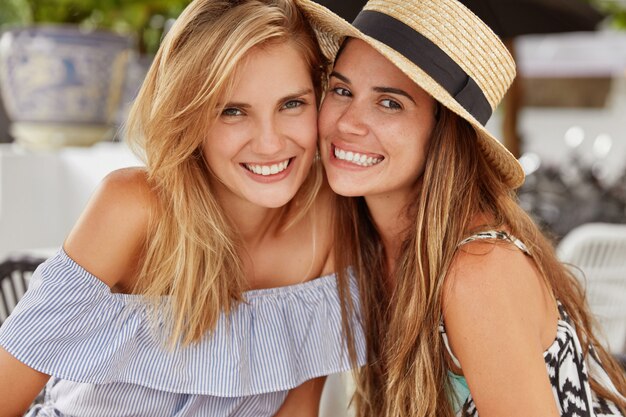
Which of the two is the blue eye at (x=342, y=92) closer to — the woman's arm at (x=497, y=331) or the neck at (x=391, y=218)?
the neck at (x=391, y=218)

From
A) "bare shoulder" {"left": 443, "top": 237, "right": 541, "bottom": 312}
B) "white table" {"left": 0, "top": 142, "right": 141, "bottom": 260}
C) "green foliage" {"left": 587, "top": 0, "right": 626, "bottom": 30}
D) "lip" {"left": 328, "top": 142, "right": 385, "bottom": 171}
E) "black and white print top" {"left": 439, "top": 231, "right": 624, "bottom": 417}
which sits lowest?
"white table" {"left": 0, "top": 142, "right": 141, "bottom": 260}

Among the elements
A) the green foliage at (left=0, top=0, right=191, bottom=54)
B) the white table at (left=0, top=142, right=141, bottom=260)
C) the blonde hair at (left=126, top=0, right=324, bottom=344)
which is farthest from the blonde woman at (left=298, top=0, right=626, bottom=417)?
the green foliage at (left=0, top=0, right=191, bottom=54)

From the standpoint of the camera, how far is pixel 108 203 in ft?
6.34

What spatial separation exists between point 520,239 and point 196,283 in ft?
2.67

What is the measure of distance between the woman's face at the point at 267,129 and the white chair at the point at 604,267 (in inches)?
65.9

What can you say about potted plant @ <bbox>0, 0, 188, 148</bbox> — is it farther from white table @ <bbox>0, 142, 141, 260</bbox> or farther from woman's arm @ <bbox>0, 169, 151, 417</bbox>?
woman's arm @ <bbox>0, 169, 151, 417</bbox>

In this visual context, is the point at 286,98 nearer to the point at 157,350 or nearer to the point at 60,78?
the point at 157,350

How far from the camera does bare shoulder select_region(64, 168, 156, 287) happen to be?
1.91 m

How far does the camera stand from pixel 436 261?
1868 mm

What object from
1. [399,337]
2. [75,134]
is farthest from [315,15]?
[75,134]

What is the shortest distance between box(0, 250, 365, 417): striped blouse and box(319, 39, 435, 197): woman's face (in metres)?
0.38

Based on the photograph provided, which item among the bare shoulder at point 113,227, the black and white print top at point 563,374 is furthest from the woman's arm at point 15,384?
the black and white print top at point 563,374

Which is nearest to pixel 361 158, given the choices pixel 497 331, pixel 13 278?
pixel 497 331

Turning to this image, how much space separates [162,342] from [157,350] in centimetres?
3
